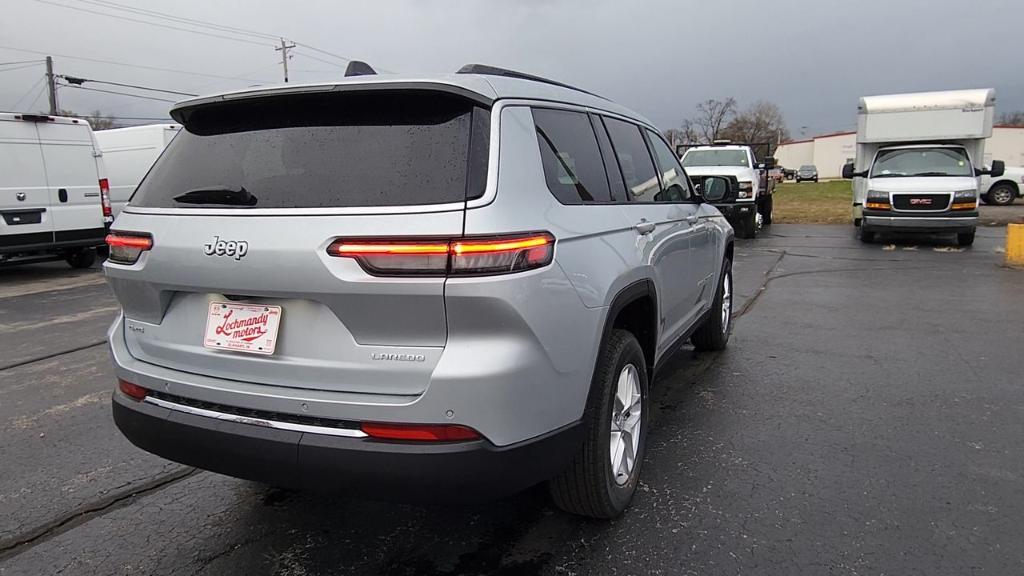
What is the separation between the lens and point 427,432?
2.16 meters

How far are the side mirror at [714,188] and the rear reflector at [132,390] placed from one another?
3758 millimetres

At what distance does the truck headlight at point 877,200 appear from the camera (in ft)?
43.4

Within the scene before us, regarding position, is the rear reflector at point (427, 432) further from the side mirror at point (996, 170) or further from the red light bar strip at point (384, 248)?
the side mirror at point (996, 170)

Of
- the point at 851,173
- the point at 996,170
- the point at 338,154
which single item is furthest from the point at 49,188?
the point at 996,170

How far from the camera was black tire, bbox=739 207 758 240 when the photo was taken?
15477 mm

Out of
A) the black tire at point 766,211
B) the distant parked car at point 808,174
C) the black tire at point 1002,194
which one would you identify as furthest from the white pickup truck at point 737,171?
the distant parked car at point 808,174

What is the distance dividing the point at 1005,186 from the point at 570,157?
25.8 m

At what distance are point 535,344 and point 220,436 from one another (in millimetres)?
1137

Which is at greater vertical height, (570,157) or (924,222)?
(570,157)

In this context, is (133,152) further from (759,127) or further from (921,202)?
(759,127)

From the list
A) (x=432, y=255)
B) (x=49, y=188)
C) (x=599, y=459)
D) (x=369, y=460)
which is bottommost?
(x=599, y=459)

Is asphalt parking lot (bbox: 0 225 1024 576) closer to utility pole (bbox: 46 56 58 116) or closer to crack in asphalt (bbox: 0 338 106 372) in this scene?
crack in asphalt (bbox: 0 338 106 372)

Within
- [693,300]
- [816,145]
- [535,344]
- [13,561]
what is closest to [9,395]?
[13,561]

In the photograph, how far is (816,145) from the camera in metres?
80.1
